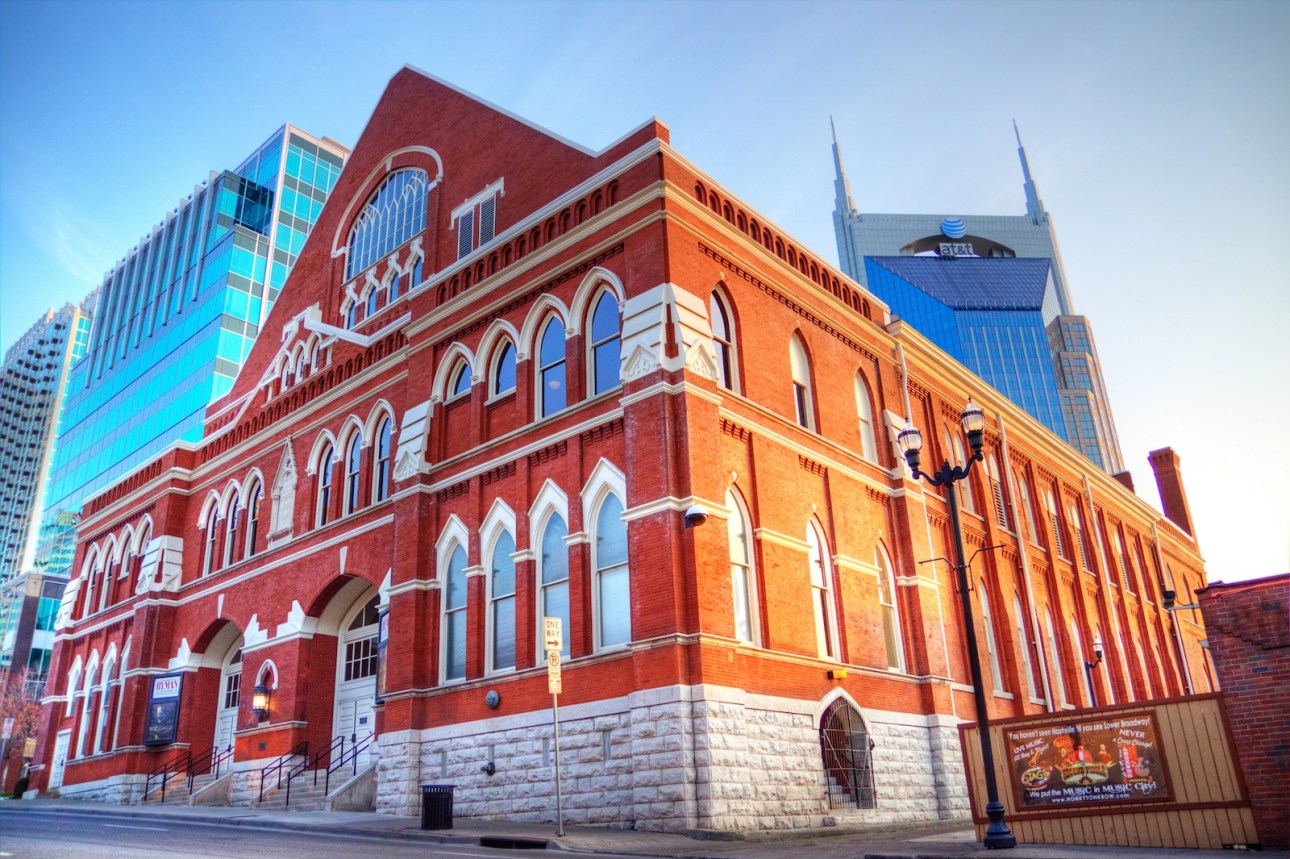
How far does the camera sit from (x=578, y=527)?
60.2 feet

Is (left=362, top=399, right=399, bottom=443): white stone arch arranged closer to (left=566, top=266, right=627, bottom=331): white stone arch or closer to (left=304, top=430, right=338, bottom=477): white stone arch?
(left=304, top=430, right=338, bottom=477): white stone arch

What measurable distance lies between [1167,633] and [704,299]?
107 ft

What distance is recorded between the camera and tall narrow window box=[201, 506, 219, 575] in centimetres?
3086

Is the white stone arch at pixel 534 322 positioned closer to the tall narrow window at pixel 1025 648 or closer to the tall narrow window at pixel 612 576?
the tall narrow window at pixel 612 576

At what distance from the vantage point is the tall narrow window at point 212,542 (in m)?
30.9

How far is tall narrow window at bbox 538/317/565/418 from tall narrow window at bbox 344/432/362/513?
25.7 ft

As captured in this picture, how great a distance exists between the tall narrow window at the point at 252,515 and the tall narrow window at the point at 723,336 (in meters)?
16.8

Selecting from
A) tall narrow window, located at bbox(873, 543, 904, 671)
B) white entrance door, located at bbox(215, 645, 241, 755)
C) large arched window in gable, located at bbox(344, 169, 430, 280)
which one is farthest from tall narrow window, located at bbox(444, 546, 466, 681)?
white entrance door, located at bbox(215, 645, 241, 755)

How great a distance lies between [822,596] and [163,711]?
20855 mm

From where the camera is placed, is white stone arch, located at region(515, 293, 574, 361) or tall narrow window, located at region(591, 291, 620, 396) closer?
tall narrow window, located at region(591, 291, 620, 396)

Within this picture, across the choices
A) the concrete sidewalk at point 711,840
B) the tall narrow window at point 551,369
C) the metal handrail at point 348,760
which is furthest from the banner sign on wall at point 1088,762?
the metal handrail at point 348,760

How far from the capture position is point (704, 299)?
19.2 metres

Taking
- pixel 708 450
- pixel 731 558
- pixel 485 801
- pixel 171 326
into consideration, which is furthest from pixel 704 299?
pixel 171 326

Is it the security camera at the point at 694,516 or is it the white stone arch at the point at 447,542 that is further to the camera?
the white stone arch at the point at 447,542
